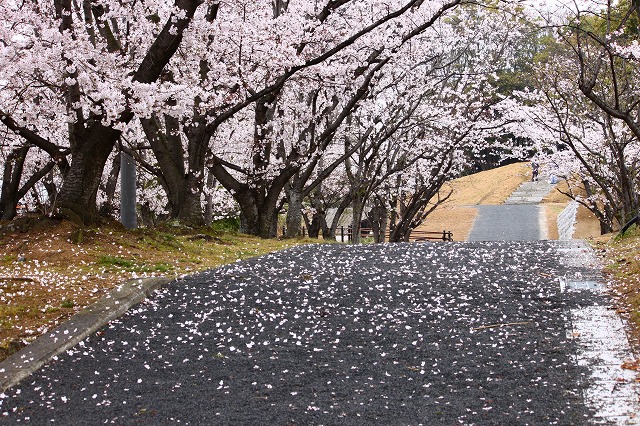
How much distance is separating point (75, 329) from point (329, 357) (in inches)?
95.9

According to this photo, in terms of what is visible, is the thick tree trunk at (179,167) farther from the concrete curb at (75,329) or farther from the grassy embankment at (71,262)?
the concrete curb at (75,329)

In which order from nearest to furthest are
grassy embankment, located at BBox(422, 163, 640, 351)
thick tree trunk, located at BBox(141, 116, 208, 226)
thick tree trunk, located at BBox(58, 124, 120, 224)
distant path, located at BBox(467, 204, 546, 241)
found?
grassy embankment, located at BBox(422, 163, 640, 351), thick tree trunk, located at BBox(58, 124, 120, 224), thick tree trunk, located at BBox(141, 116, 208, 226), distant path, located at BBox(467, 204, 546, 241)

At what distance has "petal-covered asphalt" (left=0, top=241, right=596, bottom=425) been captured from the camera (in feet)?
14.9

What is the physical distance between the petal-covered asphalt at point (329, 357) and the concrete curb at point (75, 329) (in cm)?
10

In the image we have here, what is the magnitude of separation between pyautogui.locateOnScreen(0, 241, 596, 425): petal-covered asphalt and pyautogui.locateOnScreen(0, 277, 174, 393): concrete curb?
10 cm

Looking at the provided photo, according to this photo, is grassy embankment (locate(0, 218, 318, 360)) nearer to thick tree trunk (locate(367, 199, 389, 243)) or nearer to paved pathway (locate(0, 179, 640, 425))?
paved pathway (locate(0, 179, 640, 425))

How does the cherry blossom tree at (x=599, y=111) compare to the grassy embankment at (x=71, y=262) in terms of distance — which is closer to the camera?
the grassy embankment at (x=71, y=262)

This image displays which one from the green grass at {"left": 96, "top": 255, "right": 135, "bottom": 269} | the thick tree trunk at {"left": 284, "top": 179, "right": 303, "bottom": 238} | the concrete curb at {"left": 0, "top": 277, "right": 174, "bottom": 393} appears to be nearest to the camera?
the concrete curb at {"left": 0, "top": 277, "right": 174, "bottom": 393}

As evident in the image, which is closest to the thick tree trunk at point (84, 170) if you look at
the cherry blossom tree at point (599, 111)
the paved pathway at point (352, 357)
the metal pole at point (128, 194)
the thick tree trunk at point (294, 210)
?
the metal pole at point (128, 194)

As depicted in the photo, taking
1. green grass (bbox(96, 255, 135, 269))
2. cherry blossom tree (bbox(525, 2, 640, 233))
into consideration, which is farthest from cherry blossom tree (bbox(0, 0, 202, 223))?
cherry blossom tree (bbox(525, 2, 640, 233))

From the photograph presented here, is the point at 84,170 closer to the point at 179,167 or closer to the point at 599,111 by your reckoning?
the point at 179,167

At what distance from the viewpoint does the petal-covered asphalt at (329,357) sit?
455 centimetres

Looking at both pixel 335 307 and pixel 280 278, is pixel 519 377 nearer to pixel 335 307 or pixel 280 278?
pixel 335 307

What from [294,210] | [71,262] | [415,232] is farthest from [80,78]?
[415,232]
